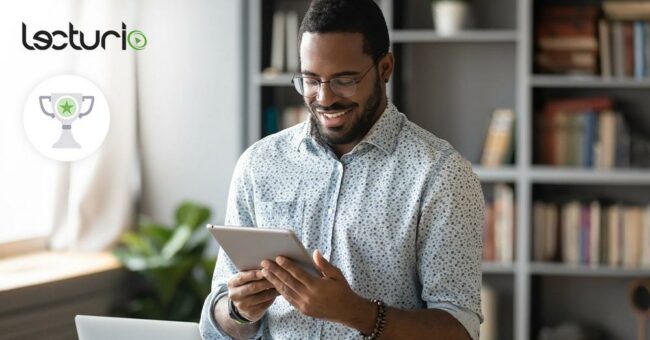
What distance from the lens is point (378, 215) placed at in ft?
6.21

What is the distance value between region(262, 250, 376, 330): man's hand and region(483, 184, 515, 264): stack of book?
2677 millimetres

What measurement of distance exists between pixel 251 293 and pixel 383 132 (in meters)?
0.39

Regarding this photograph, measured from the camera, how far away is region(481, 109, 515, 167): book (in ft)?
14.3

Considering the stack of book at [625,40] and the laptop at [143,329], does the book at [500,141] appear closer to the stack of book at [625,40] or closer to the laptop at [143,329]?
the stack of book at [625,40]

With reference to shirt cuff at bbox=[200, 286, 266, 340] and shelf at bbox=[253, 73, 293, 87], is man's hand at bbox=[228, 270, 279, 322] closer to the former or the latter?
shirt cuff at bbox=[200, 286, 266, 340]

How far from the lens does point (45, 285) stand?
3.54 meters

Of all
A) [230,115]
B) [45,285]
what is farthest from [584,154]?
[45,285]

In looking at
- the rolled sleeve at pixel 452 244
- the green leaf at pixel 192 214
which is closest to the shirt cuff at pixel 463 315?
the rolled sleeve at pixel 452 244

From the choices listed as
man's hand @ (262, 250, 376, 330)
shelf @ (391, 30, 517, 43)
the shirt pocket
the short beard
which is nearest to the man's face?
the short beard

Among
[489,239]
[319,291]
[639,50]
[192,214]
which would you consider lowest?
[489,239]

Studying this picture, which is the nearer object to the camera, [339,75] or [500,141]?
[339,75]

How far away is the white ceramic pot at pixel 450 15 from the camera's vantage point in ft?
14.1

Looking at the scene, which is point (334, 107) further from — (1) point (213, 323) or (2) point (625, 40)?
(2) point (625, 40)

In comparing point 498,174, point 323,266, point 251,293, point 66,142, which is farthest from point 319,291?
point 498,174
